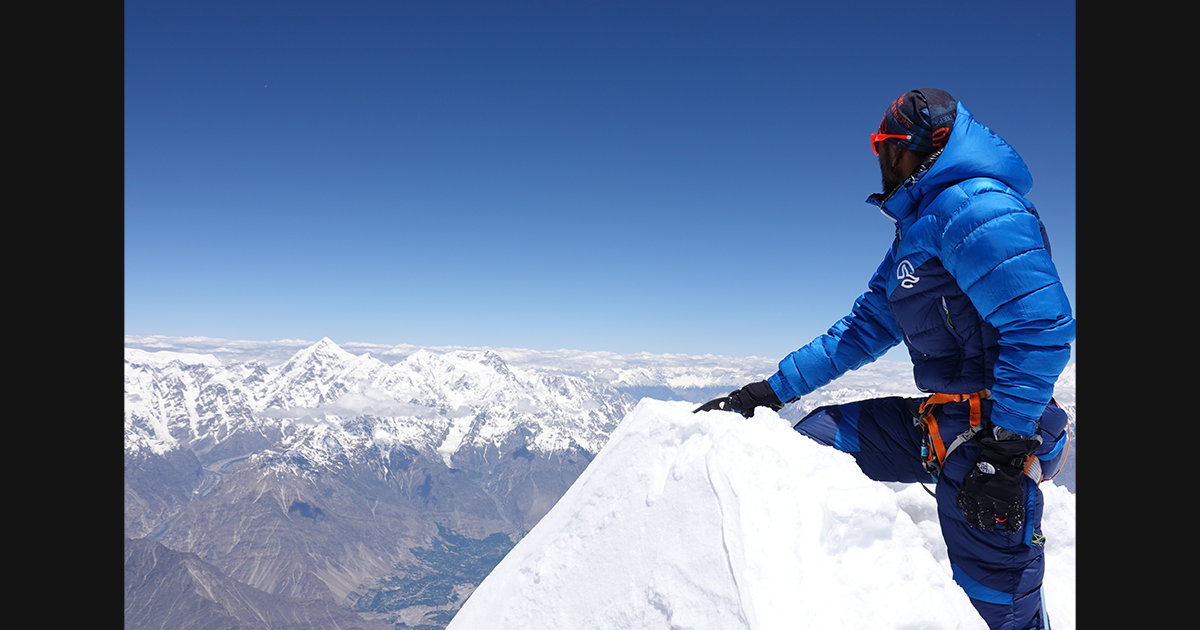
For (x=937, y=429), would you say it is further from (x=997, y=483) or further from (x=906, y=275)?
(x=906, y=275)

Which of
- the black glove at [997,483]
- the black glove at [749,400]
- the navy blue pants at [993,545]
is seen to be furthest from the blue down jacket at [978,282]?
the black glove at [749,400]

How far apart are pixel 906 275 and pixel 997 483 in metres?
1.58

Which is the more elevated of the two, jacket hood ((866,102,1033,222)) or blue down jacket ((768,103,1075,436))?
jacket hood ((866,102,1033,222))

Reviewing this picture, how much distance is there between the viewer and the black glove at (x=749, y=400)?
495 centimetres

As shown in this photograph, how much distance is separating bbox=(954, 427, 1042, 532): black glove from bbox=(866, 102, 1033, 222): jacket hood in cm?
171

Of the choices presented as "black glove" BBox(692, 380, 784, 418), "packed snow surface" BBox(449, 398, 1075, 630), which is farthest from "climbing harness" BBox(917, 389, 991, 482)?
"black glove" BBox(692, 380, 784, 418)

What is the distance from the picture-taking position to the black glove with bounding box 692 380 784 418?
495 cm

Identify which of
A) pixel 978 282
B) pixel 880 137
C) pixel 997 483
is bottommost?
pixel 997 483

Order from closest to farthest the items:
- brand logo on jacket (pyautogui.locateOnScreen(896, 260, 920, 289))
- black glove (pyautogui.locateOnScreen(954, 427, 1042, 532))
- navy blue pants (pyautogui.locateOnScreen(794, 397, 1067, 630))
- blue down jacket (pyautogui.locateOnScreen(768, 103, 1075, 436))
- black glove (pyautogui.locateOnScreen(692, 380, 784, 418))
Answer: blue down jacket (pyautogui.locateOnScreen(768, 103, 1075, 436)), black glove (pyautogui.locateOnScreen(954, 427, 1042, 532)), navy blue pants (pyautogui.locateOnScreen(794, 397, 1067, 630)), brand logo on jacket (pyautogui.locateOnScreen(896, 260, 920, 289)), black glove (pyautogui.locateOnScreen(692, 380, 784, 418))

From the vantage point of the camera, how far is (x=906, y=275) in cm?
400

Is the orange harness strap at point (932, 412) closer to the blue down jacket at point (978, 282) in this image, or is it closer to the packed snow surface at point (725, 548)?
the blue down jacket at point (978, 282)

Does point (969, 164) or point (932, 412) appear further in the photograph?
point (932, 412)

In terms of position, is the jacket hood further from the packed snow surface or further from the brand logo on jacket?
the packed snow surface

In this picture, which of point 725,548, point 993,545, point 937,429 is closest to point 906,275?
point 937,429
